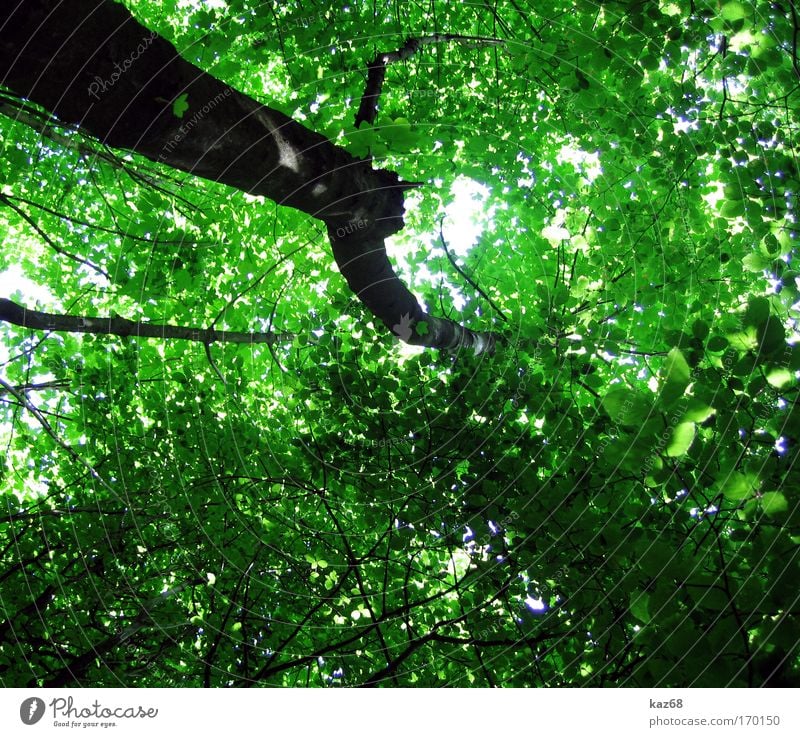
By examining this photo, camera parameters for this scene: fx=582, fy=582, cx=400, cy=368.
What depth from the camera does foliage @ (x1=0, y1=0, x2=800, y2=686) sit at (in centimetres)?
229

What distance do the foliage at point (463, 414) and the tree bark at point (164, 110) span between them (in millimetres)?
376

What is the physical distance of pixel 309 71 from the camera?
5238mm

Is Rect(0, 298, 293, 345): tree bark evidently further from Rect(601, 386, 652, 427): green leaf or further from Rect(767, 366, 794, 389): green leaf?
Rect(767, 366, 794, 389): green leaf

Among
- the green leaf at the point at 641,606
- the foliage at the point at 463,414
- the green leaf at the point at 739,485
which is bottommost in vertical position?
the green leaf at the point at 641,606

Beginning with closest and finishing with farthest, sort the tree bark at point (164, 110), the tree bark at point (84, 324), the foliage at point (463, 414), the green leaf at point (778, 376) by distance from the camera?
the green leaf at point (778, 376) < the foliage at point (463, 414) < the tree bark at point (164, 110) < the tree bark at point (84, 324)

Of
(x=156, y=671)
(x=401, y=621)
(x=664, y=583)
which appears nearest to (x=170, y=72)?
(x=664, y=583)

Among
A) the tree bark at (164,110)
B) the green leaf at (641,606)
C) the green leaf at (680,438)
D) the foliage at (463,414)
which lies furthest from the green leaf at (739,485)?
the tree bark at (164,110)

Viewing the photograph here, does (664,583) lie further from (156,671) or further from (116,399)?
(116,399)

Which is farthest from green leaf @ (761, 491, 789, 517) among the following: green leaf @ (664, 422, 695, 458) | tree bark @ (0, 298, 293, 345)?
tree bark @ (0, 298, 293, 345)

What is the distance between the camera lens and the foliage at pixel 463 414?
7.52ft

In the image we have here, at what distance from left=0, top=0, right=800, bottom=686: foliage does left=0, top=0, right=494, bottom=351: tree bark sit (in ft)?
1.23

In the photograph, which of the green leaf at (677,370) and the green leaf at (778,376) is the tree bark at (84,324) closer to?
the green leaf at (677,370)

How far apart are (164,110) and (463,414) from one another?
2643 mm
